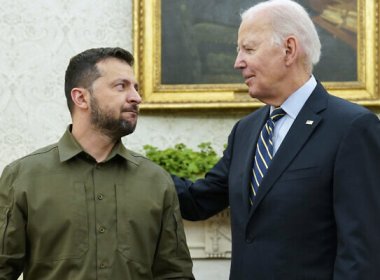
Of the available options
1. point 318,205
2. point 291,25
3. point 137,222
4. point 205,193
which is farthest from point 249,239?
point 291,25

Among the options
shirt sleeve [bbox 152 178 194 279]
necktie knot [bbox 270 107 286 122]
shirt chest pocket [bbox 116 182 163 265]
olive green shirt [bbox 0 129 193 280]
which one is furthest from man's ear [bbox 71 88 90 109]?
necktie knot [bbox 270 107 286 122]

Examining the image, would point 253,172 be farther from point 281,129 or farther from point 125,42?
point 125,42

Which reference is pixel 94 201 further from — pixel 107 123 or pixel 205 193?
pixel 205 193

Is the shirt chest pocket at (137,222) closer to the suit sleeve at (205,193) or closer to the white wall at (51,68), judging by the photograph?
the suit sleeve at (205,193)

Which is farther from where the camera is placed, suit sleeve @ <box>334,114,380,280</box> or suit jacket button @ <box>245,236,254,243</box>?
suit jacket button @ <box>245,236,254,243</box>

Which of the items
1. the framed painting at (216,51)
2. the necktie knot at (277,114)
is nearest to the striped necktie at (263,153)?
the necktie knot at (277,114)

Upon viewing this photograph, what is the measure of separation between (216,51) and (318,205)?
7.47ft

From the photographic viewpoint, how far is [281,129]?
8.05 feet

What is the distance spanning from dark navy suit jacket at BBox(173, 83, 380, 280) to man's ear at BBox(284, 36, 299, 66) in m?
0.13

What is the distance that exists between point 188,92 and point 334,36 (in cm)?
96

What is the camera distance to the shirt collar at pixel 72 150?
2.39 metres

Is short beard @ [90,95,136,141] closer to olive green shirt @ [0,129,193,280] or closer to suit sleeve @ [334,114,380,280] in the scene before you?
olive green shirt @ [0,129,193,280]

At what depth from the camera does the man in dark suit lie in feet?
7.22

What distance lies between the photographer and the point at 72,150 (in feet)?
7.88
